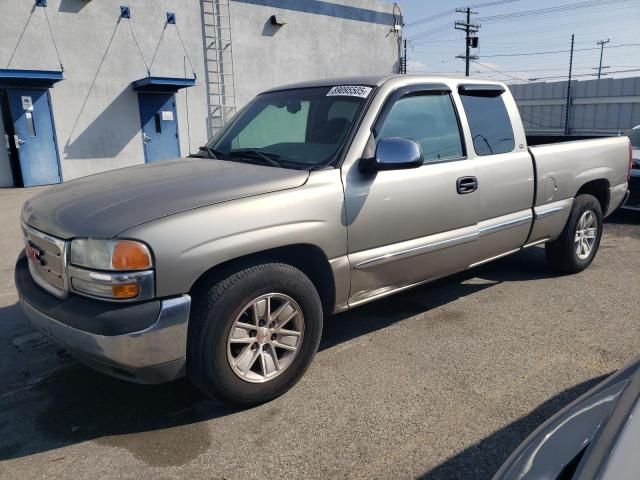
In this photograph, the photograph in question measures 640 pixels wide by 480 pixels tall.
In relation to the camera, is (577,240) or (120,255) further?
(577,240)

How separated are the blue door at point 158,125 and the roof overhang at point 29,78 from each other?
2465 mm

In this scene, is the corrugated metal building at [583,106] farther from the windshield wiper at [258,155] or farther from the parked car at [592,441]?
the parked car at [592,441]

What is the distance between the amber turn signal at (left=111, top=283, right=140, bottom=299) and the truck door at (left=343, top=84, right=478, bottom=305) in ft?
4.37

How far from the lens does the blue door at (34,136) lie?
508 inches

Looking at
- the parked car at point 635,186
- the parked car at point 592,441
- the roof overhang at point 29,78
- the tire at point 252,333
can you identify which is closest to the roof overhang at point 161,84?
the roof overhang at point 29,78

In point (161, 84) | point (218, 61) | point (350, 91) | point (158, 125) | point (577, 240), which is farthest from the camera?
point (218, 61)

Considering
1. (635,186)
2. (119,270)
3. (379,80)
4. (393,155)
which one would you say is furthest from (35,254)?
(635,186)

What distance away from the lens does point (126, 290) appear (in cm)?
255

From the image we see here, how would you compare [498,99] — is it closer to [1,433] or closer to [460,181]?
[460,181]

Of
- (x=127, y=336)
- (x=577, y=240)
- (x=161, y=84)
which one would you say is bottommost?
(x=577, y=240)

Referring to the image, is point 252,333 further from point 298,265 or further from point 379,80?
point 379,80

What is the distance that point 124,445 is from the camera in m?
2.74

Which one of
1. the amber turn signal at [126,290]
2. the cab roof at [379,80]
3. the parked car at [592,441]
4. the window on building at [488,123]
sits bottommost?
the parked car at [592,441]

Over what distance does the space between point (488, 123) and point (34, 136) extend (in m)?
12.4
